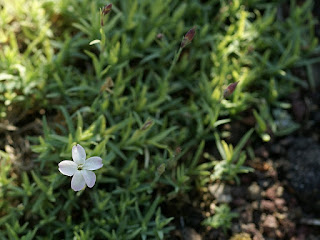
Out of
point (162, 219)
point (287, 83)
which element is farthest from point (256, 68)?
point (162, 219)

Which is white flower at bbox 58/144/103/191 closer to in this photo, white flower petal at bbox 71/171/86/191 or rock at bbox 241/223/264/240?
white flower petal at bbox 71/171/86/191

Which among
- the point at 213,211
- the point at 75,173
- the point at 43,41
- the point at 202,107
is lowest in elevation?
the point at 213,211

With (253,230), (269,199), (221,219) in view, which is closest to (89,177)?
(221,219)

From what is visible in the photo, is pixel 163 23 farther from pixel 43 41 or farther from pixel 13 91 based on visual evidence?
pixel 13 91

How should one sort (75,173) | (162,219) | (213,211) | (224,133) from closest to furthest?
(75,173) → (162,219) → (213,211) → (224,133)

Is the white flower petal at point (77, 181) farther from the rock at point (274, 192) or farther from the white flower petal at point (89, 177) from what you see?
the rock at point (274, 192)

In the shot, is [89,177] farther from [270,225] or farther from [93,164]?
[270,225]

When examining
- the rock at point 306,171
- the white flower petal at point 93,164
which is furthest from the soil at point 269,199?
the white flower petal at point 93,164
